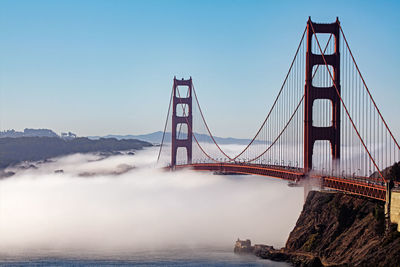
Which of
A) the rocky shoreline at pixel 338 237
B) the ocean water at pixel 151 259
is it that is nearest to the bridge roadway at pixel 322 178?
the rocky shoreline at pixel 338 237

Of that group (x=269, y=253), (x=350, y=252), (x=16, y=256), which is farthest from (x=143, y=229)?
(x=350, y=252)

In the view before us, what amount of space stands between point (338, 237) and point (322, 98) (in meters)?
12.2

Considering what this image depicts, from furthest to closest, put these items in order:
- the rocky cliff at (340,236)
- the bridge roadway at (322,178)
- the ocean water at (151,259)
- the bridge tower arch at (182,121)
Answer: the bridge tower arch at (182,121)
the ocean water at (151,259)
the bridge roadway at (322,178)
the rocky cliff at (340,236)

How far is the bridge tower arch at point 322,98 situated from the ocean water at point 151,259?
951cm

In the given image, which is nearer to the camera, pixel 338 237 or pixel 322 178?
pixel 338 237

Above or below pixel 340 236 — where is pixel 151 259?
below

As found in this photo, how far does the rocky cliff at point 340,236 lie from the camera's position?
5122cm

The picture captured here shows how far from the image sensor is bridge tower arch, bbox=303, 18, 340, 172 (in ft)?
216

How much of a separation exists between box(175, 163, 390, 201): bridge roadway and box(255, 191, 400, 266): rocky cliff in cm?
221

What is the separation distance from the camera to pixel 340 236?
200 feet

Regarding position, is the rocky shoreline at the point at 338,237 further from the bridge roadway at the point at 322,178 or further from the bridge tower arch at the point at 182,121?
the bridge tower arch at the point at 182,121

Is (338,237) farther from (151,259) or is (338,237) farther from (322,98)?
(151,259)

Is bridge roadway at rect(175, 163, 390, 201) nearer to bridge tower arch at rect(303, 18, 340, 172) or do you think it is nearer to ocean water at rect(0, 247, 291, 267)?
bridge tower arch at rect(303, 18, 340, 172)

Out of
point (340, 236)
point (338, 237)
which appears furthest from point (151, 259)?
point (340, 236)
